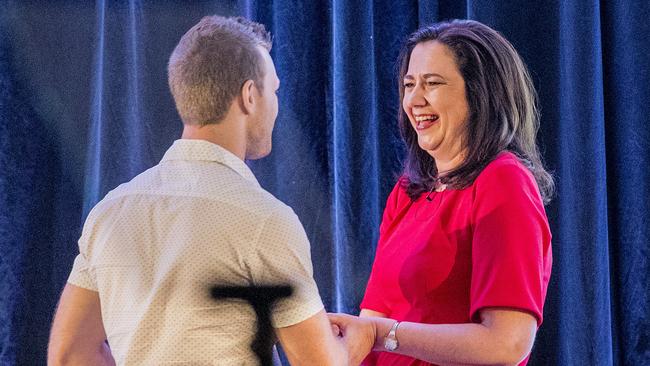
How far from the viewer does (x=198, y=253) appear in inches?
48.5

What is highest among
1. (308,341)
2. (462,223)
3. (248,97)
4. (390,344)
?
(248,97)

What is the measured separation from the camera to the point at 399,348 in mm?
1614

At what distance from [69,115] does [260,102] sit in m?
1.35

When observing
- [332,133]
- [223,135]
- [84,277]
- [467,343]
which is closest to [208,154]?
[223,135]

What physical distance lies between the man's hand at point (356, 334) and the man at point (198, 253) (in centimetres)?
18

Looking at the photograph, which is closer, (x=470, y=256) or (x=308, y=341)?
(x=308, y=341)

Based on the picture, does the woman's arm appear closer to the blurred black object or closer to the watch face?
the watch face

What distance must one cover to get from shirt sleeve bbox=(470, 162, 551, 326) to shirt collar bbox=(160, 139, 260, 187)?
0.49m

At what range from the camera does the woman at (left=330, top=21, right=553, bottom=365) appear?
1532 millimetres

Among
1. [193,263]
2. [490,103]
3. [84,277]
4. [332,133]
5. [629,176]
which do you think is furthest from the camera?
[332,133]

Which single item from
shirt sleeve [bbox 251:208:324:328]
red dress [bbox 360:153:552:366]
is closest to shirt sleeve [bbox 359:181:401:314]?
red dress [bbox 360:153:552:366]

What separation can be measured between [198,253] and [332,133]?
4.62 ft

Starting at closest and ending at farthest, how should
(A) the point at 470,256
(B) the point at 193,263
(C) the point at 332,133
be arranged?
1. (B) the point at 193,263
2. (A) the point at 470,256
3. (C) the point at 332,133

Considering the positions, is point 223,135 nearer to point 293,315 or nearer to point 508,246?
point 293,315
